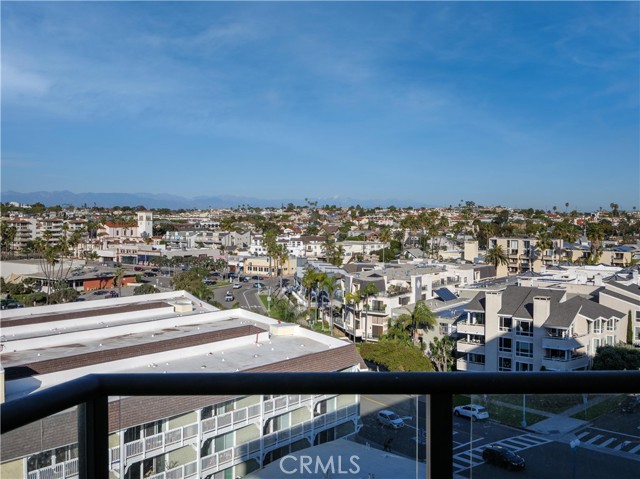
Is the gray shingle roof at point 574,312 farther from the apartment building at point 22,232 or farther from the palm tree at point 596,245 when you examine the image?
the apartment building at point 22,232

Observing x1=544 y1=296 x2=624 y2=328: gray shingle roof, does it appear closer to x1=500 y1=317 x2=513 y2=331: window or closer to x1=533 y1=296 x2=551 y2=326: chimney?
x1=533 y1=296 x2=551 y2=326: chimney

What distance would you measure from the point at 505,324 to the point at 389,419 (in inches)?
623

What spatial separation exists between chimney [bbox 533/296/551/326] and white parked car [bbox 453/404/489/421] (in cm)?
1479

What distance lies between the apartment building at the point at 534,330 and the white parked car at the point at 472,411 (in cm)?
1464

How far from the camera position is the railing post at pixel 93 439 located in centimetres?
102

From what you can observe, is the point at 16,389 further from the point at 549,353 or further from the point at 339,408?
the point at 549,353

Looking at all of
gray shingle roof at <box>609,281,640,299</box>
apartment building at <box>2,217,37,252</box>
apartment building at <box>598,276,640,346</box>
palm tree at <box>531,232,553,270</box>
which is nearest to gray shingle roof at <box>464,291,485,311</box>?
apartment building at <box>598,276,640,346</box>

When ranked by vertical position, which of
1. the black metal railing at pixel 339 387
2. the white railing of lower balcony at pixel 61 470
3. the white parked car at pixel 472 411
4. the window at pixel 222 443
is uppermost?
the black metal railing at pixel 339 387

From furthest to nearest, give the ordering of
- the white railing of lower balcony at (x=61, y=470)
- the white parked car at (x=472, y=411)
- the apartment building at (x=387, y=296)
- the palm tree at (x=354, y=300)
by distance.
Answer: the apartment building at (x=387, y=296) < the palm tree at (x=354, y=300) < the white parked car at (x=472, y=411) < the white railing of lower balcony at (x=61, y=470)

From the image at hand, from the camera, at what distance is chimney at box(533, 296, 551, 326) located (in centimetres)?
1494

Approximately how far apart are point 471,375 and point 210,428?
0.53 meters

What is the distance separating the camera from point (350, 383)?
1.06m

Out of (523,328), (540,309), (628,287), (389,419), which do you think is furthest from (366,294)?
(389,419)

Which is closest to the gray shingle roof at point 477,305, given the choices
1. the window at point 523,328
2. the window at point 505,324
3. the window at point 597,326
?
the window at point 505,324
